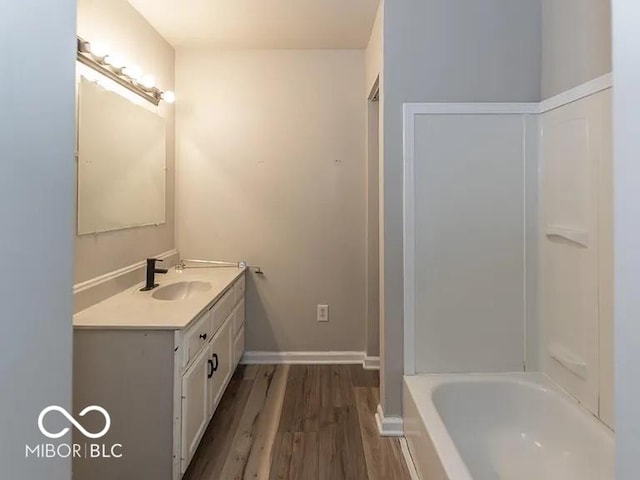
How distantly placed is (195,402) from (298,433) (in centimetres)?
67

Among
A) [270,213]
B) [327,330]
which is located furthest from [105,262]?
[327,330]

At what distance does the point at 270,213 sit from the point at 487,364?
72.6 inches

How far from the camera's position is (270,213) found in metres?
3.34

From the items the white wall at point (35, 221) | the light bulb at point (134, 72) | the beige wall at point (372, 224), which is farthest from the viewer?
the beige wall at point (372, 224)

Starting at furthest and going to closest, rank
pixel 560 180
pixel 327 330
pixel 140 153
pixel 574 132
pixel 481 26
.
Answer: pixel 327 330, pixel 140 153, pixel 481 26, pixel 560 180, pixel 574 132

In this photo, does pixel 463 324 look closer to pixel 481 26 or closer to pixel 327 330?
pixel 327 330

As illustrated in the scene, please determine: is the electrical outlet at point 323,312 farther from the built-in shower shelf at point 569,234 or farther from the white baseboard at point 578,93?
the white baseboard at point 578,93

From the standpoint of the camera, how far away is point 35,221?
0.80 m

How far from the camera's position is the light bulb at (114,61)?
2.17 m

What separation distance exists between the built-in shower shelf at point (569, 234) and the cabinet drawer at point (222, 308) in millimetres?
1751

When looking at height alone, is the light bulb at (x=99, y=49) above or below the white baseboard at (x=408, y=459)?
above

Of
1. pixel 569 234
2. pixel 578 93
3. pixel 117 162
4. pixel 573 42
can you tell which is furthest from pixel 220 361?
pixel 573 42

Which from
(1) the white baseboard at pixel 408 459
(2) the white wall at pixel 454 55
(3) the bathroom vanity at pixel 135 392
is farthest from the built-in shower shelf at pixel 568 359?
(3) the bathroom vanity at pixel 135 392

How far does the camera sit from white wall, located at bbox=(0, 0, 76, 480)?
2.39 feet
